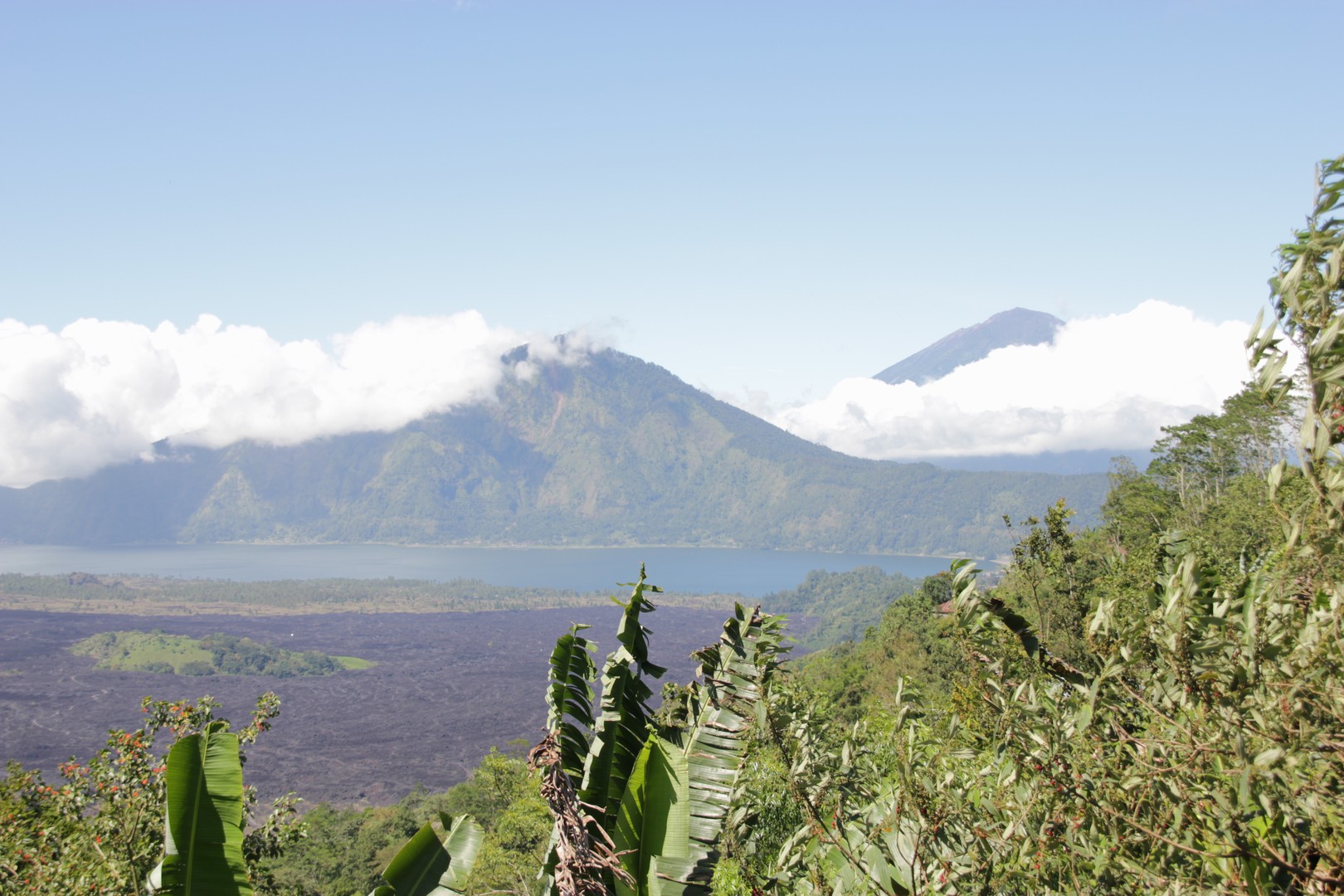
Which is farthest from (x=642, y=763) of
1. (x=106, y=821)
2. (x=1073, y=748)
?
(x=106, y=821)

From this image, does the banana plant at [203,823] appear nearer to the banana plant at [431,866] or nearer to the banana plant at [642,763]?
the banana plant at [431,866]

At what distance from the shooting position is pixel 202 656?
109 metres

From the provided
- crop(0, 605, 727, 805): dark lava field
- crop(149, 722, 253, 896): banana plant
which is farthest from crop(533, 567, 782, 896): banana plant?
crop(0, 605, 727, 805): dark lava field

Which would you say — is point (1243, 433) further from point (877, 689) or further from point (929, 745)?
point (929, 745)

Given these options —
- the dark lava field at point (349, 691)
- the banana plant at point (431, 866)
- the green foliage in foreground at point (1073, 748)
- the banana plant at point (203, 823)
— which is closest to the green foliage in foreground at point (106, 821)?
the banana plant at point (203, 823)

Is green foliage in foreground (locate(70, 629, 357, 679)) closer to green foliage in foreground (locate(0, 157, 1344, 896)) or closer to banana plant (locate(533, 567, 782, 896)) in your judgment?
banana plant (locate(533, 567, 782, 896))

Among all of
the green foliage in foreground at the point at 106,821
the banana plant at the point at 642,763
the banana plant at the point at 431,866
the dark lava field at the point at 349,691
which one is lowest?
the dark lava field at the point at 349,691

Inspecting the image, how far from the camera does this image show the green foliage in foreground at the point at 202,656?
10581 cm

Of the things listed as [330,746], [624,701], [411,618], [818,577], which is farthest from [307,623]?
[624,701]

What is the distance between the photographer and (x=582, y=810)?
10.0 ft

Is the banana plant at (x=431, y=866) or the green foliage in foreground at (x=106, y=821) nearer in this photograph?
the banana plant at (x=431, y=866)

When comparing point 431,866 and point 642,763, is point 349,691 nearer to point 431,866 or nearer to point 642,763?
point 431,866

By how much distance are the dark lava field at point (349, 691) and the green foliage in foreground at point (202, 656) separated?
2495 mm

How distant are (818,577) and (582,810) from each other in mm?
164056
